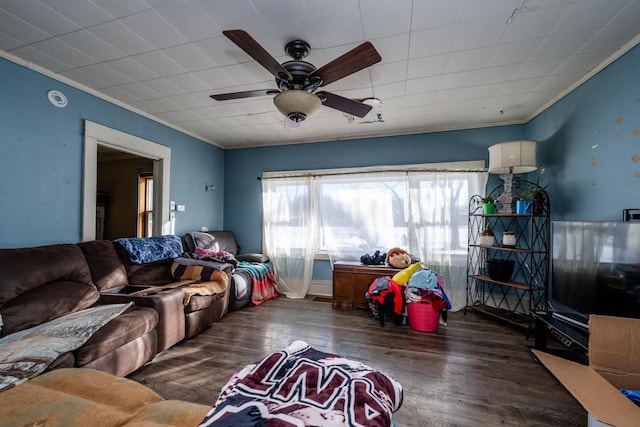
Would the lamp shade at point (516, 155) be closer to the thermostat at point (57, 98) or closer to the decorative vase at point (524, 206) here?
the decorative vase at point (524, 206)

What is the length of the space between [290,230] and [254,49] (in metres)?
3.08

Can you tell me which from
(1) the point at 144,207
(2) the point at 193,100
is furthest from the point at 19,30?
(1) the point at 144,207

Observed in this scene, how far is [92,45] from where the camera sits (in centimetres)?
204

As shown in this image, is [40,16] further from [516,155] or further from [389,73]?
[516,155]

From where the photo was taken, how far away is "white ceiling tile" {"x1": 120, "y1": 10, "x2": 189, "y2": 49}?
1.74m

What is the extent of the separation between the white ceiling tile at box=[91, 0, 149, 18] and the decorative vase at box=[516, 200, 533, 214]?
3.80 meters

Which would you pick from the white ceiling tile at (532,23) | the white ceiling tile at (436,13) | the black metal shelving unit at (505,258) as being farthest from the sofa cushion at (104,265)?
the black metal shelving unit at (505,258)

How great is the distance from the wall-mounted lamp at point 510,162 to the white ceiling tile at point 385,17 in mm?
1921

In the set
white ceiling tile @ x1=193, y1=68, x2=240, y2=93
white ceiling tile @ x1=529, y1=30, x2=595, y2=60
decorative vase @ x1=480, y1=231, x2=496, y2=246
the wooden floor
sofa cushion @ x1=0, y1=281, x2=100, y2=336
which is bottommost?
the wooden floor

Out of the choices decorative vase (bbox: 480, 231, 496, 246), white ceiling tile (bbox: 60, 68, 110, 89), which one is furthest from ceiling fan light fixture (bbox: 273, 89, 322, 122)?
decorative vase (bbox: 480, 231, 496, 246)

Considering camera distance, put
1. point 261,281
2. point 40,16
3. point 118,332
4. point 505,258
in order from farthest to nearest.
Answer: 1. point 261,281
2. point 505,258
3. point 118,332
4. point 40,16

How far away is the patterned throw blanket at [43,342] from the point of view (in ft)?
4.25

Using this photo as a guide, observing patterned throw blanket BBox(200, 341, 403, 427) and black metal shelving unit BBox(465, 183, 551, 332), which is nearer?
patterned throw blanket BBox(200, 341, 403, 427)

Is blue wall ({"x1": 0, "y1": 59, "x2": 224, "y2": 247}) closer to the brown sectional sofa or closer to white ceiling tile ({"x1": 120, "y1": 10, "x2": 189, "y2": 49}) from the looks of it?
the brown sectional sofa
